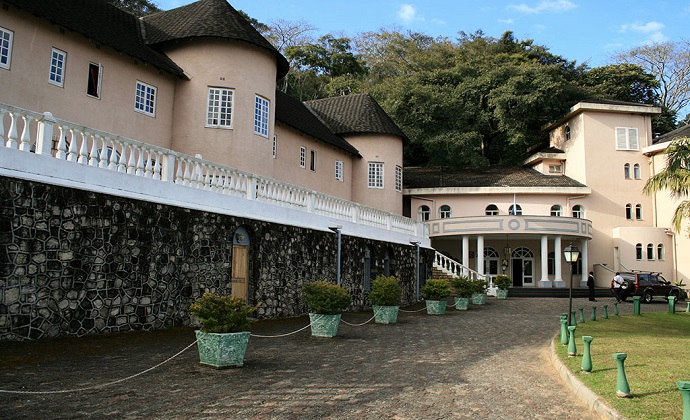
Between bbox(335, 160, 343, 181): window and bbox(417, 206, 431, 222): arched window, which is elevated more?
bbox(335, 160, 343, 181): window

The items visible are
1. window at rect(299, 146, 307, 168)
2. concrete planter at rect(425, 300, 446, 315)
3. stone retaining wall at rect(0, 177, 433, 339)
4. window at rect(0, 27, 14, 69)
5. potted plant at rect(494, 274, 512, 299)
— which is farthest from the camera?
potted plant at rect(494, 274, 512, 299)

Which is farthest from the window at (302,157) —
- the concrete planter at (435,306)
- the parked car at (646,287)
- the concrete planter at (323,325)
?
the parked car at (646,287)

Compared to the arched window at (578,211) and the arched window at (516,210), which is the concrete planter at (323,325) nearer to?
the arched window at (516,210)

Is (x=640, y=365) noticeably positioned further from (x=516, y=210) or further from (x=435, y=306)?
(x=516, y=210)

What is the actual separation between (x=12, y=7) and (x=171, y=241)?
26.0ft

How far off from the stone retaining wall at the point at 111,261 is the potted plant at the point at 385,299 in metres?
2.63

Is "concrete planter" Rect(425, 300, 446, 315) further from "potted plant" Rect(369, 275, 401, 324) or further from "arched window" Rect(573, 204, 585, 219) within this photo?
"arched window" Rect(573, 204, 585, 219)

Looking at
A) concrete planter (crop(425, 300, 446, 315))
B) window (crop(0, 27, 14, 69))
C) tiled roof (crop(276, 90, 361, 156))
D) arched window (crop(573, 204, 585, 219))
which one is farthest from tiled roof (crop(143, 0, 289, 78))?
arched window (crop(573, 204, 585, 219))

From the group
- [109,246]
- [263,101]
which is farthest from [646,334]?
[263,101]

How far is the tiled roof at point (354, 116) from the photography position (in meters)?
33.6

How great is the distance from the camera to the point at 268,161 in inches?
843

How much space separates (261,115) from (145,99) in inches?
169

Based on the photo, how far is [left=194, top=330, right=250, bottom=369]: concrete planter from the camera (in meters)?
8.47

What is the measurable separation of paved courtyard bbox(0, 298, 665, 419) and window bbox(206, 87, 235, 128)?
9835 mm
